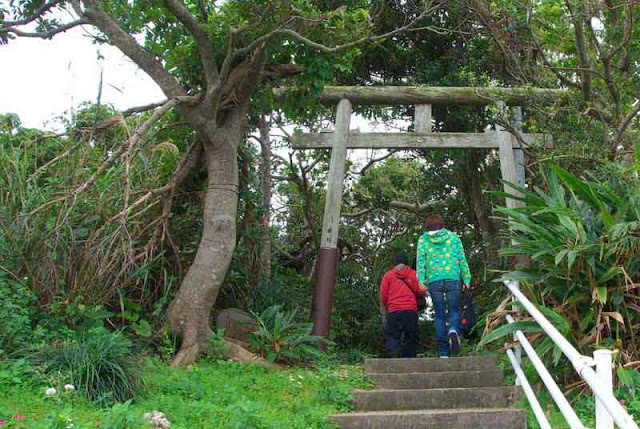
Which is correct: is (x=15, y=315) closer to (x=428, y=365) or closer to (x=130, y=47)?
(x=130, y=47)

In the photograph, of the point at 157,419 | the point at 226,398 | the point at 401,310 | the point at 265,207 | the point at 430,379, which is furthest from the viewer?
the point at 265,207

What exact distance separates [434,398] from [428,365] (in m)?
0.92

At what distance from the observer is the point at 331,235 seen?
9.83m

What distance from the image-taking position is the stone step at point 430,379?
24.8 ft

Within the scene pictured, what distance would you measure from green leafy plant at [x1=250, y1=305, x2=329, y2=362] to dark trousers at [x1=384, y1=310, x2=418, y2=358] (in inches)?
33.4

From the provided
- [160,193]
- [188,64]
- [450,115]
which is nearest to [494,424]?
[160,193]

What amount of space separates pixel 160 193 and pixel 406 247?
6145 mm

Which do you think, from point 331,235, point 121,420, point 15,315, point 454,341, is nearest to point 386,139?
point 331,235

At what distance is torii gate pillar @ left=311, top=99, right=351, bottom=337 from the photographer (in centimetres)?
950

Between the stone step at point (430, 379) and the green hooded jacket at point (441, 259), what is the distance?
1144 millimetres

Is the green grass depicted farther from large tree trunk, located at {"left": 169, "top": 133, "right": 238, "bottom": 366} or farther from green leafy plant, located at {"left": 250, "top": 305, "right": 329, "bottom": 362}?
large tree trunk, located at {"left": 169, "top": 133, "right": 238, "bottom": 366}

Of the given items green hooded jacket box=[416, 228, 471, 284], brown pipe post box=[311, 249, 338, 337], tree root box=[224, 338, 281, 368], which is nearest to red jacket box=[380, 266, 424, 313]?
green hooded jacket box=[416, 228, 471, 284]

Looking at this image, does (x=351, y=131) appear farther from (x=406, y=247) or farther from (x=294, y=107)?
(x=406, y=247)

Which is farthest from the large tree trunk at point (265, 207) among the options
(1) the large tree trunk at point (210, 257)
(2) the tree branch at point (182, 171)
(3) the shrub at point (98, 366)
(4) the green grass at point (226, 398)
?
(3) the shrub at point (98, 366)
